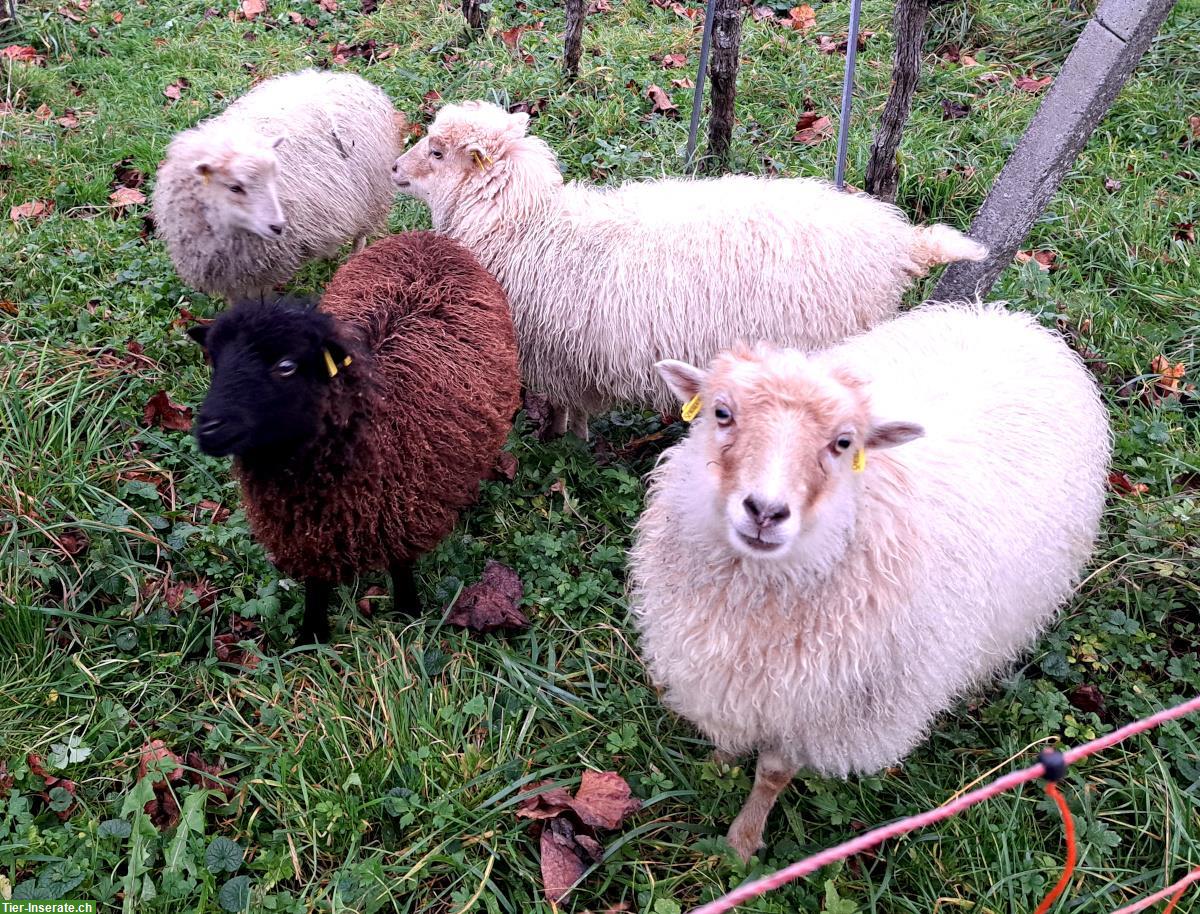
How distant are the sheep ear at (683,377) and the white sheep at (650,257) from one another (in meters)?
1.57

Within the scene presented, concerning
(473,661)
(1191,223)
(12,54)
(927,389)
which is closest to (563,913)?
(473,661)

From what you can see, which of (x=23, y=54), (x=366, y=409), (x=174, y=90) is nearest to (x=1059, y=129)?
(x=366, y=409)

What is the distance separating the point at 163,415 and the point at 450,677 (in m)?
2.29

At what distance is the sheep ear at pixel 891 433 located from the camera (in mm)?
2094

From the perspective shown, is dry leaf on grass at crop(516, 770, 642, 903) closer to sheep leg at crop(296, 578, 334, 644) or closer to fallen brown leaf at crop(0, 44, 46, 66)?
sheep leg at crop(296, 578, 334, 644)

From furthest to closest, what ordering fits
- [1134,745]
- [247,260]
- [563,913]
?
[247,260], [1134,745], [563,913]

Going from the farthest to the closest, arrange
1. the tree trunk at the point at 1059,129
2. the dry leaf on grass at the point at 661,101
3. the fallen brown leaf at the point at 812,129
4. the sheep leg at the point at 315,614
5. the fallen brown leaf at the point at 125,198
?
the dry leaf on grass at the point at 661,101
the fallen brown leaf at the point at 812,129
the fallen brown leaf at the point at 125,198
the tree trunk at the point at 1059,129
the sheep leg at the point at 315,614

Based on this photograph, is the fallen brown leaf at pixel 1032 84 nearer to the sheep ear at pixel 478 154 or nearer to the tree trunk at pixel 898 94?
the tree trunk at pixel 898 94

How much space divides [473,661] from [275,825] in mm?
922

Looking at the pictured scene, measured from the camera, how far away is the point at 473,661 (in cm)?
325

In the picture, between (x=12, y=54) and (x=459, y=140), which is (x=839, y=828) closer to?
(x=459, y=140)

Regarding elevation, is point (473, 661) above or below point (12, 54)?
below

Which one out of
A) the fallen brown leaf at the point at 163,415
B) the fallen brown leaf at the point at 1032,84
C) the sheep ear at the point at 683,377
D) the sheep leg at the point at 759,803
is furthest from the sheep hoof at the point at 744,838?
the fallen brown leaf at the point at 1032,84

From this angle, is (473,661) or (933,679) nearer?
(933,679)
